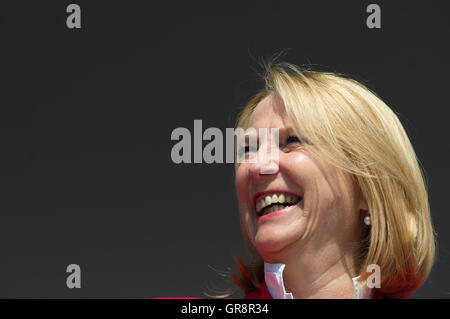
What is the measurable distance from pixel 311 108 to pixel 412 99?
2.40 metres

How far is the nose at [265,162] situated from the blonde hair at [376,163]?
0.24 ft

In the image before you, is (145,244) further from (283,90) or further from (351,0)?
(283,90)

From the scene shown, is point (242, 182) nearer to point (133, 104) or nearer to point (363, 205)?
point (363, 205)

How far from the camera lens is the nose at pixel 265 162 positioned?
4.88 feet

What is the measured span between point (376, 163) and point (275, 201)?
0.78 feet

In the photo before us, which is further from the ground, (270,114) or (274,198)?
(270,114)

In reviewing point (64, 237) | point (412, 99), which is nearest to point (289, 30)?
point (412, 99)

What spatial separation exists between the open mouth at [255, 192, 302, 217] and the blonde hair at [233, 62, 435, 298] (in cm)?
11

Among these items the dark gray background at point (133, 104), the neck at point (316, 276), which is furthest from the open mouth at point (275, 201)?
the dark gray background at point (133, 104)

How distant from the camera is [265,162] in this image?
4.93ft

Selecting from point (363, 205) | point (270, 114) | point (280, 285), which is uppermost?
point (270, 114)

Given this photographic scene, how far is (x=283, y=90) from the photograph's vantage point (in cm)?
159

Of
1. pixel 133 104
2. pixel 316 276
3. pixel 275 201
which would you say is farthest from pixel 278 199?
pixel 133 104

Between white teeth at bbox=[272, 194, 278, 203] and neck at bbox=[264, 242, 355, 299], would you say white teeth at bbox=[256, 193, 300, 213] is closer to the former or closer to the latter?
white teeth at bbox=[272, 194, 278, 203]
